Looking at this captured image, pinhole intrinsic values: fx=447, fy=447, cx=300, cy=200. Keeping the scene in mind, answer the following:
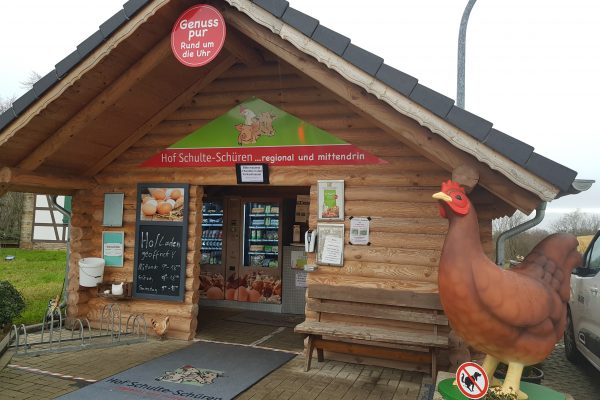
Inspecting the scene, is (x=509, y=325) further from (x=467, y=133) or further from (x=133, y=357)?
(x=133, y=357)

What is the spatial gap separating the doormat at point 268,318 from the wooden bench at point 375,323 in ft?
7.58

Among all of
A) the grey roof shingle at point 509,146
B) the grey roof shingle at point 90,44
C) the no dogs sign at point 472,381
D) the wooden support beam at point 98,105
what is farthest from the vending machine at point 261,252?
the no dogs sign at point 472,381

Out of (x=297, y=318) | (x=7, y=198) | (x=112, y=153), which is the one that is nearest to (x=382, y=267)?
(x=297, y=318)

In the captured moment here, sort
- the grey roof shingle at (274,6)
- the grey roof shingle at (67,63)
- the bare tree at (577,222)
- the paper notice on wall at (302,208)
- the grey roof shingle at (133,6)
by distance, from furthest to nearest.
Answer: the bare tree at (577,222), the paper notice on wall at (302,208), the grey roof shingle at (67,63), the grey roof shingle at (133,6), the grey roof shingle at (274,6)

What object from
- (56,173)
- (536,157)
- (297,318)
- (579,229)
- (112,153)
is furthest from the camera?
(579,229)

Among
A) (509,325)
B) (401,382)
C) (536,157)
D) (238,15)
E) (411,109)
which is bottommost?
(401,382)

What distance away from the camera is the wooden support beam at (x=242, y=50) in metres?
5.73

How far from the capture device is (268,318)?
858cm

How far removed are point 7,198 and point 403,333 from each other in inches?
975

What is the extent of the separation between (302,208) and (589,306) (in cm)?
527

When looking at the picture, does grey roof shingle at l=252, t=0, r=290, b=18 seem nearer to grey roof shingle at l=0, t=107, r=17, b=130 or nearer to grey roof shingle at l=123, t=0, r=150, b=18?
grey roof shingle at l=123, t=0, r=150, b=18

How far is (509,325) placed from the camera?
3473 mm

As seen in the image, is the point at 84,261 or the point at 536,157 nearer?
the point at 536,157

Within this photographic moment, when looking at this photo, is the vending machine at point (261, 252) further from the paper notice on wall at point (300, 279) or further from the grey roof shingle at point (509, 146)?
the grey roof shingle at point (509, 146)
